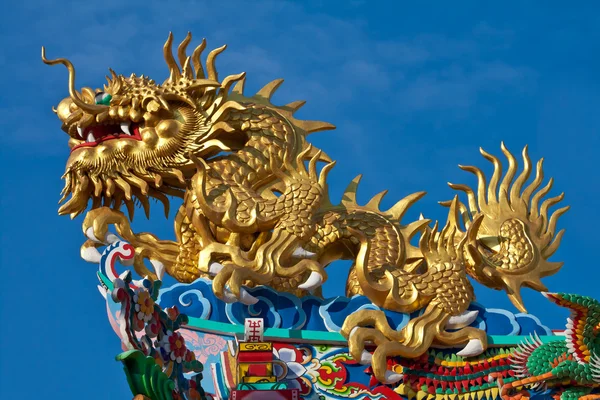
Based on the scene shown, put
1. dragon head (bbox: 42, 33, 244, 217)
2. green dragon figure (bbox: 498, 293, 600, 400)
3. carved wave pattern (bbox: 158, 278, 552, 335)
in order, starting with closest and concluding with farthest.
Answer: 1. green dragon figure (bbox: 498, 293, 600, 400)
2. carved wave pattern (bbox: 158, 278, 552, 335)
3. dragon head (bbox: 42, 33, 244, 217)

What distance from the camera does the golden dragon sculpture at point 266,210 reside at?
42.3 feet

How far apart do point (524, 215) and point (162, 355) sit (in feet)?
13.8

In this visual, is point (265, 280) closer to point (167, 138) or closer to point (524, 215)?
point (167, 138)

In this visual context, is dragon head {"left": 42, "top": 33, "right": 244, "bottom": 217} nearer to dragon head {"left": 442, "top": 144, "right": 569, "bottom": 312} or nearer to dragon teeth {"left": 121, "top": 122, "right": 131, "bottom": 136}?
dragon teeth {"left": 121, "top": 122, "right": 131, "bottom": 136}

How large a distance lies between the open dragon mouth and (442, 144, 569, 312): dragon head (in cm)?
299

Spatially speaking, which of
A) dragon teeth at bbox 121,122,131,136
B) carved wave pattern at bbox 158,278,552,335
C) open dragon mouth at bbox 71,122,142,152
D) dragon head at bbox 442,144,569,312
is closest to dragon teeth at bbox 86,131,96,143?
open dragon mouth at bbox 71,122,142,152

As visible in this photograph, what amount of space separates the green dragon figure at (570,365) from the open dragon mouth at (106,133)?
404 centimetres

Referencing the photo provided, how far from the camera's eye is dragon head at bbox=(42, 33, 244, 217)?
44.1 ft

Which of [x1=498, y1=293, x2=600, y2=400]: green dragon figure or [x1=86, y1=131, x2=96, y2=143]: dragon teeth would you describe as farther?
[x1=86, y1=131, x2=96, y2=143]: dragon teeth

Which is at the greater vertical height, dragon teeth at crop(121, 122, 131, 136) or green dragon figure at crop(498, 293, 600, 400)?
dragon teeth at crop(121, 122, 131, 136)

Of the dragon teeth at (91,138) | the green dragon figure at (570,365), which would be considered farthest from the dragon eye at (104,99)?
the green dragon figure at (570,365)

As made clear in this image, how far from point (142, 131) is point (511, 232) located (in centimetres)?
353

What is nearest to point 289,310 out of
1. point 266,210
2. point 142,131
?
point 266,210

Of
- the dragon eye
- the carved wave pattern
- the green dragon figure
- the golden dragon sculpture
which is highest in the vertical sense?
the dragon eye
